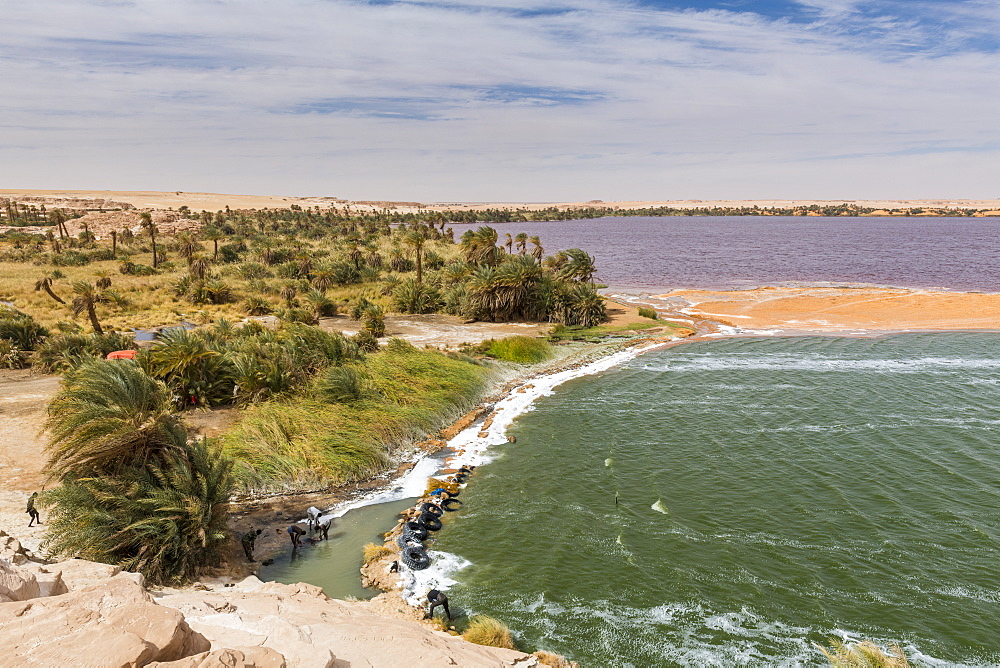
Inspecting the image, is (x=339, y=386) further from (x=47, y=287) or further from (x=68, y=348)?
(x=47, y=287)

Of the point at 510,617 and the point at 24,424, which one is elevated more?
the point at 24,424

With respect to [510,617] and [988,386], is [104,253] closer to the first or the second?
[510,617]

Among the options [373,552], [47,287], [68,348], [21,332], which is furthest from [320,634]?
[47,287]

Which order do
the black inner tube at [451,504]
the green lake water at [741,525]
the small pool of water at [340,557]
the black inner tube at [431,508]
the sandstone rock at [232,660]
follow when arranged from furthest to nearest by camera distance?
the black inner tube at [451,504] → the black inner tube at [431,508] → the small pool of water at [340,557] → the green lake water at [741,525] → the sandstone rock at [232,660]

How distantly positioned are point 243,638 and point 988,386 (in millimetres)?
28802

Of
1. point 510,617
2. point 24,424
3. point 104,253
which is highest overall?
point 104,253

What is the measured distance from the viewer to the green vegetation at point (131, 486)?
10.2 meters

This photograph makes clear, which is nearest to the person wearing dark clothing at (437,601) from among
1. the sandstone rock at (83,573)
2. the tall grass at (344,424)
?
the sandstone rock at (83,573)

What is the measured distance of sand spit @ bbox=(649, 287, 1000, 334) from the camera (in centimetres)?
3728

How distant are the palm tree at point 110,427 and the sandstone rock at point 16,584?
4627mm

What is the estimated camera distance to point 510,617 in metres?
10.2

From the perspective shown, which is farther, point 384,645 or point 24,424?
point 24,424

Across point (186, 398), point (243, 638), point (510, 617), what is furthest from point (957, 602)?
point (186, 398)

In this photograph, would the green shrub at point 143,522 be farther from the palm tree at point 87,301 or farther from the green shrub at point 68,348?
the palm tree at point 87,301
